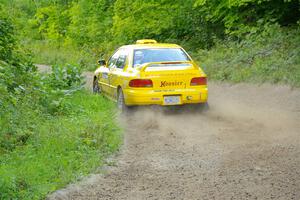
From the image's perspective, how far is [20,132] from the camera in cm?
889

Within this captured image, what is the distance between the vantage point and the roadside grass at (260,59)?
16188 mm

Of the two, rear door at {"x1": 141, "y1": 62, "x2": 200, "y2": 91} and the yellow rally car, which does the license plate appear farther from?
rear door at {"x1": 141, "y1": 62, "x2": 200, "y2": 91}

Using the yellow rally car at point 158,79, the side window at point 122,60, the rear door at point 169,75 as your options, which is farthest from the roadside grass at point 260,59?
the side window at point 122,60

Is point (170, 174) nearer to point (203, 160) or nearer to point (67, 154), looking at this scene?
point (203, 160)

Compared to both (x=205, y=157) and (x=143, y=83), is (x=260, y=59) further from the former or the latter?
(x=205, y=157)

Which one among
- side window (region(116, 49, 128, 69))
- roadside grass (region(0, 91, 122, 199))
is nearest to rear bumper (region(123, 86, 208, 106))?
roadside grass (region(0, 91, 122, 199))

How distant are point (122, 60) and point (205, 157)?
5.52 m

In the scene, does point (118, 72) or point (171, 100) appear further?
point (118, 72)

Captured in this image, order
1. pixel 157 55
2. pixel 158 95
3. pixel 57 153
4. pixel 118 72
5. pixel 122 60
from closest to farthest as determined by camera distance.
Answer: pixel 57 153
pixel 158 95
pixel 157 55
pixel 118 72
pixel 122 60

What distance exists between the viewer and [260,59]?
708 inches

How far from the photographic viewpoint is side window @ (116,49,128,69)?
516 inches

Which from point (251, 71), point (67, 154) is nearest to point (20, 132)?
point (67, 154)

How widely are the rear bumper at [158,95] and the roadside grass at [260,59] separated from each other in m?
3.88

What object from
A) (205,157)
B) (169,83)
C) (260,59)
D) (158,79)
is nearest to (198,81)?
(169,83)
